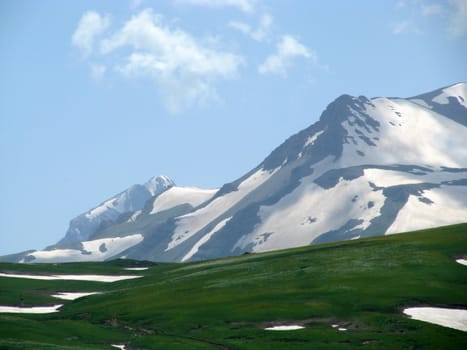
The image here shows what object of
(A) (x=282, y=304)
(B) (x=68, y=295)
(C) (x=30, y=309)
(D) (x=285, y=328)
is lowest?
(D) (x=285, y=328)

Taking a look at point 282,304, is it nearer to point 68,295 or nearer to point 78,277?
point 68,295

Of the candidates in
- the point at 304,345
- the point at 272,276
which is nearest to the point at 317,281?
the point at 272,276

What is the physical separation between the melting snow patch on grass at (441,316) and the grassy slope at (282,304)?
1635 mm

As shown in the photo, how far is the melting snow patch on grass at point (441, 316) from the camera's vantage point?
79.4m

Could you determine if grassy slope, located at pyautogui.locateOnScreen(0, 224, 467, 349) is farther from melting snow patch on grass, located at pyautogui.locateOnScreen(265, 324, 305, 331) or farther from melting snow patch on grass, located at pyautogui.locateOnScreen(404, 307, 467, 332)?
melting snow patch on grass, located at pyautogui.locateOnScreen(404, 307, 467, 332)

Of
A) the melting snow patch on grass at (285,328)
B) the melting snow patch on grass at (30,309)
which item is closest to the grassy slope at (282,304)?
the melting snow patch on grass at (285,328)

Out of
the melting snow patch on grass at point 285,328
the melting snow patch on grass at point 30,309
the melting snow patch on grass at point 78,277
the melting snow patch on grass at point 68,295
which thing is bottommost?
the melting snow patch on grass at point 285,328

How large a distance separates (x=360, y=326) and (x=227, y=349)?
42.6 feet

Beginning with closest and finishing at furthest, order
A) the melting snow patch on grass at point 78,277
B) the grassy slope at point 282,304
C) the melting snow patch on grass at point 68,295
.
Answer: the grassy slope at point 282,304, the melting snow patch on grass at point 68,295, the melting snow patch on grass at point 78,277

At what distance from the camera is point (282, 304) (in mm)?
90625

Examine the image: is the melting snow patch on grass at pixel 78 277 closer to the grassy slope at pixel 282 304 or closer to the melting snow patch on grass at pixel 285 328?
the grassy slope at pixel 282 304

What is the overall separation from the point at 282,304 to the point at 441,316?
1645cm

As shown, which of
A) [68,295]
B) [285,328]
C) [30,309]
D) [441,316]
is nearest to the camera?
[285,328]

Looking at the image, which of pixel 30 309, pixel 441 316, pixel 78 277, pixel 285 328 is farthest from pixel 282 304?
pixel 78 277
